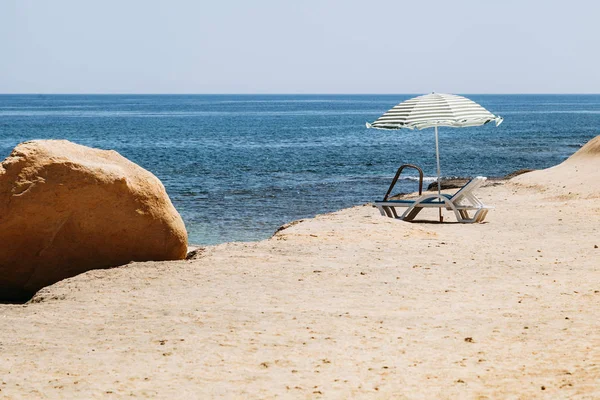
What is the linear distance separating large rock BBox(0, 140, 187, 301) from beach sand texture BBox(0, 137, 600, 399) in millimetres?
502

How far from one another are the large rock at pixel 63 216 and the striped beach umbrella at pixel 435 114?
6291 mm

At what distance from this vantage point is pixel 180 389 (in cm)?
591

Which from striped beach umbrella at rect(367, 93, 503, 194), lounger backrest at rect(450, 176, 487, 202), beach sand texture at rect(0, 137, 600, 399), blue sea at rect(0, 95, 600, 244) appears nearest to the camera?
beach sand texture at rect(0, 137, 600, 399)

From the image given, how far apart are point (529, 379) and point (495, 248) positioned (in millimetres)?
6107

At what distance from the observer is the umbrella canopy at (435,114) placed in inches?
603

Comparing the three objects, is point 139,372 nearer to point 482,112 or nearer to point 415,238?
point 415,238

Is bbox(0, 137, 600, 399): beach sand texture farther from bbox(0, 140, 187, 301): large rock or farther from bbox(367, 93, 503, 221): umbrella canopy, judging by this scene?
bbox(367, 93, 503, 221): umbrella canopy

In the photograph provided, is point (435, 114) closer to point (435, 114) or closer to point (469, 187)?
point (435, 114)

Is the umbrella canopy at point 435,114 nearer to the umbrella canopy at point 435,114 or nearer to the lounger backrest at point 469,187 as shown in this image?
the umbrella canopy at point 435,114

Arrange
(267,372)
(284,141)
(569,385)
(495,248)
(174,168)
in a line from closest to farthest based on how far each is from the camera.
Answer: (569,385) < (267,372) < (495,248) < (174,168) < (284,141)

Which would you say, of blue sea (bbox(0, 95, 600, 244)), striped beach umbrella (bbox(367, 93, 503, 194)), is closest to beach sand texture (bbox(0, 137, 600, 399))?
striped beach umbrella (bbox(367, 93, 503, 194))

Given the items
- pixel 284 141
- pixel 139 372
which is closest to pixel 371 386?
pixel 139 372

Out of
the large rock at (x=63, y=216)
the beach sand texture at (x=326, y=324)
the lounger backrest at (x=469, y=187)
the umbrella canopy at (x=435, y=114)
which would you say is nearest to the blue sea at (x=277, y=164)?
the umbrella canopy at (x=435, y=114)

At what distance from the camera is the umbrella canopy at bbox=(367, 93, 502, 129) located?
15312 millimetres
